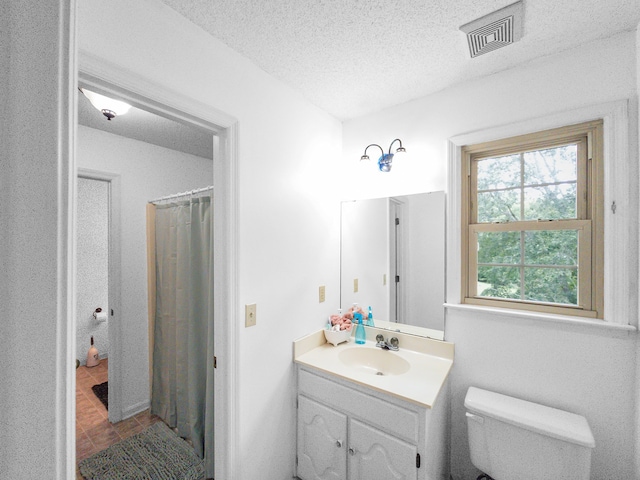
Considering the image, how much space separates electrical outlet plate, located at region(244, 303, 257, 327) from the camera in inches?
55.9

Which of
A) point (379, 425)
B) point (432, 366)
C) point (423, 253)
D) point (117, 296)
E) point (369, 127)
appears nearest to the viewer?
point (379, 425)

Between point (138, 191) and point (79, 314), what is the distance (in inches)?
84.2

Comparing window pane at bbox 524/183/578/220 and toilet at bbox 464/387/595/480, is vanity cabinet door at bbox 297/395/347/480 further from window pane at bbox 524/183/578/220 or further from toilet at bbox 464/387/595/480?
window pane at bbox 524/183/578/220

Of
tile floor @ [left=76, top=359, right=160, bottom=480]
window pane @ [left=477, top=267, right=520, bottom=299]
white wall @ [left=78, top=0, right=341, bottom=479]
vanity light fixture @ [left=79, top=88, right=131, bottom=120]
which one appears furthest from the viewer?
tile floor @ [left=76, top=359, right=160, bottom=480]

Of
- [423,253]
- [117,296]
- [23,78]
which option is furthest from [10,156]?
[117,296]

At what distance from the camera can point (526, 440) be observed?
1276mm

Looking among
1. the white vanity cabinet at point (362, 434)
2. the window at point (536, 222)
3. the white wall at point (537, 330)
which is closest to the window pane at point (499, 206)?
the window at point (536, 222)

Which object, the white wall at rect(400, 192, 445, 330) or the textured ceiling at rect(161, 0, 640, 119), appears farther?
the white wall at rect(400, 192, 445, 330)

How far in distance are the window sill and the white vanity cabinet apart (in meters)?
0.49

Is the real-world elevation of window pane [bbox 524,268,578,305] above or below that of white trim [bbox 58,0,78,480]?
below

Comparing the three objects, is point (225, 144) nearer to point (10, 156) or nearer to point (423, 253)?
point (10, 156)

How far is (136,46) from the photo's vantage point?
1.04 metres

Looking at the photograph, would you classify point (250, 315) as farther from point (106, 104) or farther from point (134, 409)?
point (134, 409)

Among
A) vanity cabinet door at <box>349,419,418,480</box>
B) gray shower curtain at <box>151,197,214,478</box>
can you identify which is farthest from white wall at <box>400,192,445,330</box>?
gray shower curtain at <box>151,197,214,478</box>
